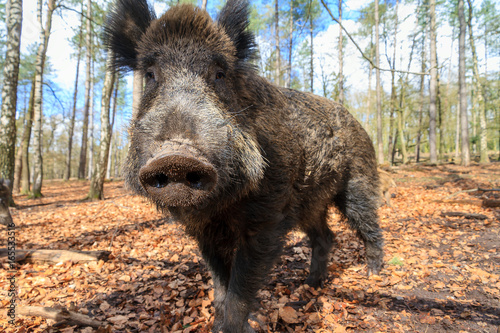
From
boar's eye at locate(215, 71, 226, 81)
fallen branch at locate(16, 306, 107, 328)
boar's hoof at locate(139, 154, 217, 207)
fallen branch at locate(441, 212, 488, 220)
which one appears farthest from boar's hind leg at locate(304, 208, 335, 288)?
fallen branch at locate(441, 212, 488, 220)

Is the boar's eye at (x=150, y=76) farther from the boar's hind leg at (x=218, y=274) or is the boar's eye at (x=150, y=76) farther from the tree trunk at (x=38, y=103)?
the tree trunk at (x=38, y=103)

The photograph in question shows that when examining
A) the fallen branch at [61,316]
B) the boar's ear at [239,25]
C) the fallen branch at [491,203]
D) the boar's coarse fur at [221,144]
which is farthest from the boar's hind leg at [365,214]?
the fallen branch at [491,203]

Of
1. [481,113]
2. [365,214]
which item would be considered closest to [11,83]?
[365,214]

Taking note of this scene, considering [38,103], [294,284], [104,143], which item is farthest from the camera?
[38,103]

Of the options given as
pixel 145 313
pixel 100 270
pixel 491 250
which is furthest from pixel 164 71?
pixel 491 250

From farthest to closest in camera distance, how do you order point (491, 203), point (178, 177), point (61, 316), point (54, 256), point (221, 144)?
point (491, 203) < point (54, 256) < point (61, 316) < point (221, 144) < point (178, 177)

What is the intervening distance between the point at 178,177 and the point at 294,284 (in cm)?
299

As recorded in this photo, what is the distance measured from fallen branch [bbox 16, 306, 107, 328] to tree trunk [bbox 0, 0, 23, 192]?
7.05m

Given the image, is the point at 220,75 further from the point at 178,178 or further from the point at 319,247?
the point at 319,247

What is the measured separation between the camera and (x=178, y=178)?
139 centimetres

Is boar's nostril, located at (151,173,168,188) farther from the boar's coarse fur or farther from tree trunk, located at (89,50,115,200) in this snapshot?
tree trunk, located at (89,50,115,200)

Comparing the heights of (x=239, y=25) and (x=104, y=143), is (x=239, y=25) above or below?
above

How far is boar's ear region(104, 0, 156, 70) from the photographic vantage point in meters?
2.41

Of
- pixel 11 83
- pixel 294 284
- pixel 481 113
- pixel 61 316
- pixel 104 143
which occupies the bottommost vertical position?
pixel 294 284
